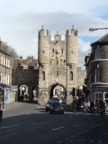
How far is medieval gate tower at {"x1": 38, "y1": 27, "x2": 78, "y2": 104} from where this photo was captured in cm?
10231

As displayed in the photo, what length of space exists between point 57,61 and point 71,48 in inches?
176

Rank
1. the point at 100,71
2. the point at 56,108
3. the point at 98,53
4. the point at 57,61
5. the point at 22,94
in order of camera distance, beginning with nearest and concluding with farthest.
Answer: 1. the point at 56,108
2. the point at 100,71
3. the point at 98,53
4. the point at 57,61
5. the point at 22,94

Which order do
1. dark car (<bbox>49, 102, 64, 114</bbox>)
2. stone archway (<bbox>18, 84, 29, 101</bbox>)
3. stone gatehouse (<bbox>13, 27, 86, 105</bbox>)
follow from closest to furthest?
dark car (<bbox>49, 102, 64, 114</bbox>)
stone gatehouse (<bbox>13, 27, 86, 105</bbox>)
stone archway (<bbox>18, 84, 29, 101</bbox>)

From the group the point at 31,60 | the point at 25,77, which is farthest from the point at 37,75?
the point at 31,60

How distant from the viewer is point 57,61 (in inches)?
4065

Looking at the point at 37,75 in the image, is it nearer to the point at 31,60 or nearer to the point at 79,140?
the point at 31,60

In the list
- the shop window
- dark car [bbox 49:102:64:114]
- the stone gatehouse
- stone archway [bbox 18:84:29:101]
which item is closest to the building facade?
the shop window

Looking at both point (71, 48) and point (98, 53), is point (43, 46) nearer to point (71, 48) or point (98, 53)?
point (71, 48)

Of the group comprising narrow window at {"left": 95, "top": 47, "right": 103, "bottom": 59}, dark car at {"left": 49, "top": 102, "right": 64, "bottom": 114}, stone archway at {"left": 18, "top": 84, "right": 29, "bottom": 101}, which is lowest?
dark car at {"left": 49, "top": 102, "right": 64, "bottom": 114}

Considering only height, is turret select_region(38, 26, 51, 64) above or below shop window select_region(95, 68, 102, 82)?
above

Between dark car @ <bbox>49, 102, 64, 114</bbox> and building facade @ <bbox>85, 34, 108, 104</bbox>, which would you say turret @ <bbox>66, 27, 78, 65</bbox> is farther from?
dark car @ <bbox>49, 102, 64, 114</bbox>

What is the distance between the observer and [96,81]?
67750 mm

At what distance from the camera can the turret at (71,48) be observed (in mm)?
103312

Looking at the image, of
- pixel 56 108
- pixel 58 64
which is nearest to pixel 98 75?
pixel 56 108
